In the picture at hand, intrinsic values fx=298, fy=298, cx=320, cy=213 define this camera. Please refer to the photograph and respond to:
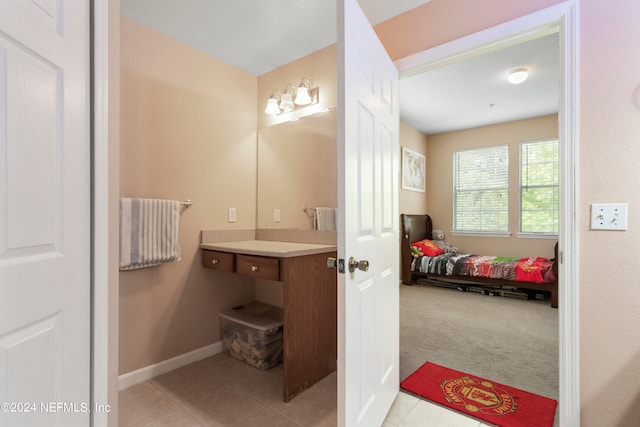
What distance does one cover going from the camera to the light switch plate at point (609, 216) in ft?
4.14

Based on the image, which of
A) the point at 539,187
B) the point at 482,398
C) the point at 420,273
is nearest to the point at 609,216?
the point at 482,398

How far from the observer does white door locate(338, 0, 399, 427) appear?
115cm

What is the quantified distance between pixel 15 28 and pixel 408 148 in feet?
16.5

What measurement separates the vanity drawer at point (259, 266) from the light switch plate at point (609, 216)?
159cm

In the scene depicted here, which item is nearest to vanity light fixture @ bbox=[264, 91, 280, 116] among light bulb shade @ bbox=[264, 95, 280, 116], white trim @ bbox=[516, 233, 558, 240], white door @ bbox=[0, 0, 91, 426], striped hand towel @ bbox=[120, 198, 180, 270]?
light bulb shade @ bbox=[264, 95, 280, 116]

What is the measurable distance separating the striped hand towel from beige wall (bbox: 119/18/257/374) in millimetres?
119

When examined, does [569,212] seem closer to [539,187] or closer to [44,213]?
[44,213]

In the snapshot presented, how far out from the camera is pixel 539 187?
4855mm

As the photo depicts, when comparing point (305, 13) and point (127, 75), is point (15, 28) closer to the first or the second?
point (127, 75)

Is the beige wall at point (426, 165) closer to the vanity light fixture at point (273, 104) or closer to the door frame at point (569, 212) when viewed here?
the vanity light fixture at point (273, 104)

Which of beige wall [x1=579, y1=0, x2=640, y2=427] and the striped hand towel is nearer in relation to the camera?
beige wall [x1=579, y1=0, x2=640, y2=427]

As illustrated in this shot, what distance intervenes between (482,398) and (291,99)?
2524 mm

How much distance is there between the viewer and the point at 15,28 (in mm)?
742

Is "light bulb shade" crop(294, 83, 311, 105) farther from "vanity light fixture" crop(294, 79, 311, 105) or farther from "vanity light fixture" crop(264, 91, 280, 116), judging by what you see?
"vanity light fixture" crop(264, 91, 280, 116)
